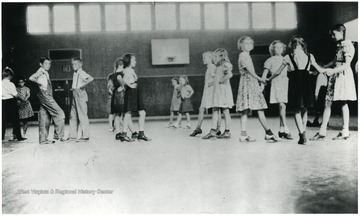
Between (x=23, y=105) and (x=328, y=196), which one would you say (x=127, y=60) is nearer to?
(x=23, y=105)

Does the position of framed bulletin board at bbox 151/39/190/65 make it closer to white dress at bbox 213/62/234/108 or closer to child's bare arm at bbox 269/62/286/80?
white dress at bbox 213/62/234/108

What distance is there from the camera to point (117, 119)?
14.7ft

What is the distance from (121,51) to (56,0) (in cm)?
584

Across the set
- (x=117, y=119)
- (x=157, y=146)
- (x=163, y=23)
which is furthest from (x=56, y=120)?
(x=163, y=23)

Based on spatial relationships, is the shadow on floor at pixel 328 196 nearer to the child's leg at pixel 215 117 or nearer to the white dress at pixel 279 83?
the white dress at pixel 279 83

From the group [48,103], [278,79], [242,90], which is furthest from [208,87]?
[48,103]

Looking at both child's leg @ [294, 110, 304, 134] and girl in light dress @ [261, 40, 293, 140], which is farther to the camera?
girl in light dress @ [261, 40, 293, 140]

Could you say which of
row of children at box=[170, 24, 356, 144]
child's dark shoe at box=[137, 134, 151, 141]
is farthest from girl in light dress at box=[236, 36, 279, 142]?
child's dark shoe at box=[137, 134, 151, 141]

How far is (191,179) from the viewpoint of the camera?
2316 mm

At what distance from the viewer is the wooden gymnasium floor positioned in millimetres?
1980

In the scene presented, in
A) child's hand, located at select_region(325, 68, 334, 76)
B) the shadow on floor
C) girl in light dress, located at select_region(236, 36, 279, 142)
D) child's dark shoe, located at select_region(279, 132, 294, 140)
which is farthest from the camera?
child's dark shoe, located at select_region(279, 132, 294, 140)

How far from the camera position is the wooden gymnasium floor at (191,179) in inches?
78.0

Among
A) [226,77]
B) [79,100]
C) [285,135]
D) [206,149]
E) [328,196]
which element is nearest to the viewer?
[328,196]

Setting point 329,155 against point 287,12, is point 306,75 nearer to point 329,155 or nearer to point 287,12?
point 329,155
